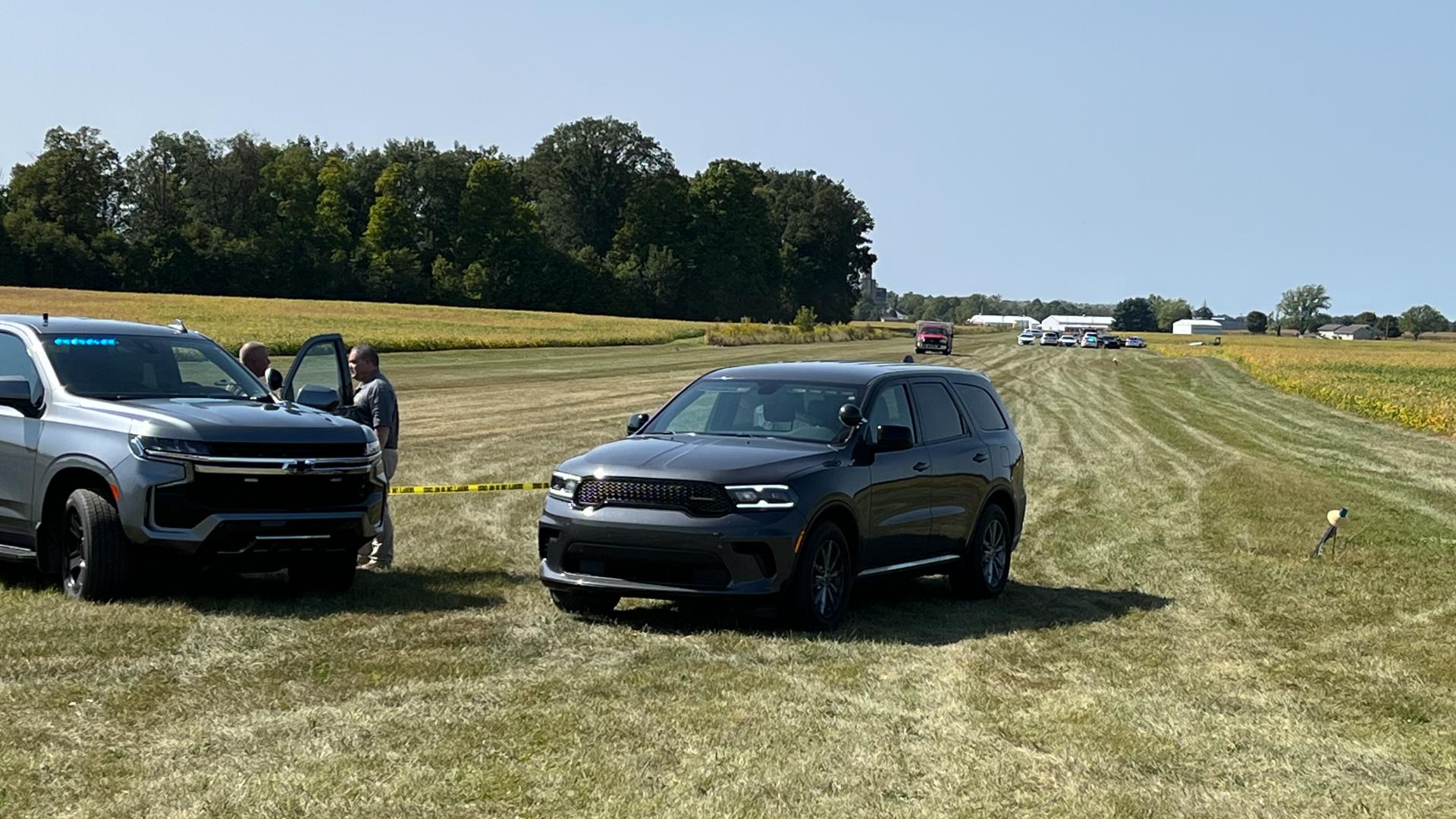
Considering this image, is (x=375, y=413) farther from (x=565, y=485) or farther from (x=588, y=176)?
(x=588, y=176)

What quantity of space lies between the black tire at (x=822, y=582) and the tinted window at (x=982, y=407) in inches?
98.6

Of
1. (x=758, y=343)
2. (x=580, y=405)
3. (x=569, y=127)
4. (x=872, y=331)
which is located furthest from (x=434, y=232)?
(x=580, y=405)

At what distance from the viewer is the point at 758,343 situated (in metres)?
91.7

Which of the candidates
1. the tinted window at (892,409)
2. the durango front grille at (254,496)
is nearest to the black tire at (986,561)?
the tinted window at (892,409)

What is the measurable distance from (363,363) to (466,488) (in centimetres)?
422

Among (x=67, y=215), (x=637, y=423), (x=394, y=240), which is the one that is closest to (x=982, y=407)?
(x=637, y=423)

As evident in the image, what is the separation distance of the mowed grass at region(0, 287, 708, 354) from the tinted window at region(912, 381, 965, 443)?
132ft

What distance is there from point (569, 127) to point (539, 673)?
481 feet

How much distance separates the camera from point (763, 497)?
10062mm

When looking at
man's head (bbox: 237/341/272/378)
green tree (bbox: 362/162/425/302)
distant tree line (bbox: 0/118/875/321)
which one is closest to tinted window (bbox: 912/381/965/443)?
man's head (bbox: 237/341/272/378)

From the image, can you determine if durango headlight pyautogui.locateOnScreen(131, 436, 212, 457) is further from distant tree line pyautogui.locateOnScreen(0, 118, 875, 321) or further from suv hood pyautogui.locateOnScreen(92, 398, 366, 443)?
distant tree line pyautogui.locateOnScreen(0, 118, 875, 321)

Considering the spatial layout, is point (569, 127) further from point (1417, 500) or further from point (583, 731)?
point (583, 731)

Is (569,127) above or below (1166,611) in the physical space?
above

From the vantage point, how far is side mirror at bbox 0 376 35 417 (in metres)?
10.7
